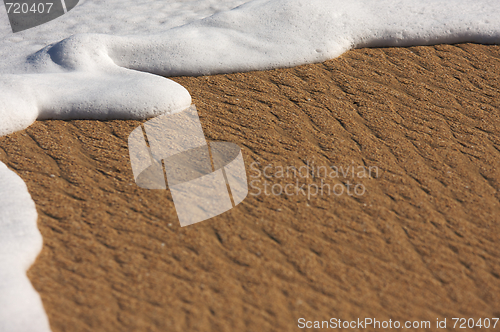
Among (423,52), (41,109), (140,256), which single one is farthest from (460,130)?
(41,109)

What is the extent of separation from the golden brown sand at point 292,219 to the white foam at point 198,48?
225 millimetres

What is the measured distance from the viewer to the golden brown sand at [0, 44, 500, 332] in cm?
231

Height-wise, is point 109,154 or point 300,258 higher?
point 109,154

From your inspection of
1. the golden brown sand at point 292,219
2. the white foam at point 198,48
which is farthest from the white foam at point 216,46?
the golden brown sand at point 292,219

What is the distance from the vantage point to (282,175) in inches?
123

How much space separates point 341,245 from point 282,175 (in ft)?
2.53

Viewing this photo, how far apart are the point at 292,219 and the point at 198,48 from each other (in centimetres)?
248

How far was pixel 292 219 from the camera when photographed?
2.78m

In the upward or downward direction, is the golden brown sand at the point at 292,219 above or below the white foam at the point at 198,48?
below

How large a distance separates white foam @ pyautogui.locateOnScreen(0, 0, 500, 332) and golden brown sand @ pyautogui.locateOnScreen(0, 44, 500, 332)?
225mm

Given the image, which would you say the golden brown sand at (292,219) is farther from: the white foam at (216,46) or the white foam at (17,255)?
the white foam at (216,46)

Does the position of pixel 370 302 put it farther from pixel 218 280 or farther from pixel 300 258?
pixel 218 280

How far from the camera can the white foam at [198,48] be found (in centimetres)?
366

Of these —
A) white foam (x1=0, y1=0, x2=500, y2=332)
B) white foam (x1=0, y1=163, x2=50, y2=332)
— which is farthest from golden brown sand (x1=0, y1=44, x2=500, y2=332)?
white foam (x1=0, y1=0, x2=500, y2=332)
